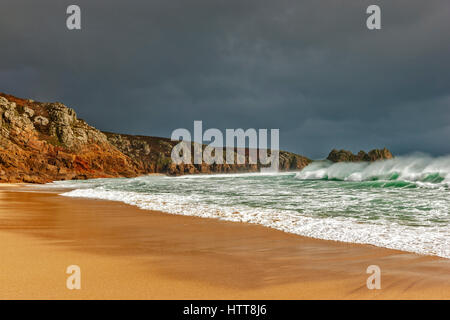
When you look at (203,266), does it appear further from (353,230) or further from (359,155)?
(359,155)

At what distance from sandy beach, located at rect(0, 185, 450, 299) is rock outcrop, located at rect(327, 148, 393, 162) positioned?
1692 inches

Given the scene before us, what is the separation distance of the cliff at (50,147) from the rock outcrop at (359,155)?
158 feet

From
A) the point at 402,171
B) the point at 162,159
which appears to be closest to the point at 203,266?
the point at 402,171

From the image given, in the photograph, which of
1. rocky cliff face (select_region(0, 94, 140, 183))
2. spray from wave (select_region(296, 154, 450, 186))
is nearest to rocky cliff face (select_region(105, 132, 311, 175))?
rocky cliff face (select_region(0, 94, 140, 183))

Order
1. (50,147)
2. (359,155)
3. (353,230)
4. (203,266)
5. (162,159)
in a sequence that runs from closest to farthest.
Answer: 1. (203,266)
2. (353,230)
3. (359,155)
4. (50,147)
5. (162,159)

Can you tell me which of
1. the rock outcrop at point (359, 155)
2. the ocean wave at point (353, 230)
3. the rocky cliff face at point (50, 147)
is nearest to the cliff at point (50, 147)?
the rocky cliff face at point (50, 147)

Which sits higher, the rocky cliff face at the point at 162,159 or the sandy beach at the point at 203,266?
the rocky cliff face at the point at 162,159

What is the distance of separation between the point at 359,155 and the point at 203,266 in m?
49.1

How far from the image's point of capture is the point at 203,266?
4.30 m

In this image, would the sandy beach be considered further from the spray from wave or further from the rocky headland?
the rocky headland

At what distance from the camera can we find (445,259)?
15.4 ft

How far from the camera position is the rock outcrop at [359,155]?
145ft

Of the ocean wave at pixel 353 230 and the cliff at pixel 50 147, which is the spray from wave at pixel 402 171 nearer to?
the ocean wave at pixel 353 230
